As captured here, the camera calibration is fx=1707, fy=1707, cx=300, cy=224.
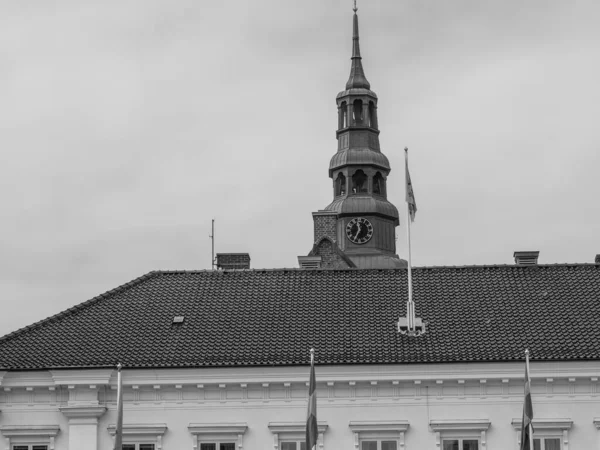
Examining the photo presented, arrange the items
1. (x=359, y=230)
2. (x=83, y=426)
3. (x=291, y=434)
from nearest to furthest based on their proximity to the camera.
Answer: (x=291, y=434) < (x=83, y=426) < (x=359, y=230)

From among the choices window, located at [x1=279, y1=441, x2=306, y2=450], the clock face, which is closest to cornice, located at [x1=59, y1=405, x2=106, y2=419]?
window, located at [x1=279, y1=441, x2=306, y2=450]

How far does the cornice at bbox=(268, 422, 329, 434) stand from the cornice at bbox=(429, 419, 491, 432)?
3.78 m

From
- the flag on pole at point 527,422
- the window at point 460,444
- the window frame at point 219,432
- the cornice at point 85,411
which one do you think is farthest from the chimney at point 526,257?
the cornice at point 85,411

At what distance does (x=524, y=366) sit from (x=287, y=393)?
27.3ft

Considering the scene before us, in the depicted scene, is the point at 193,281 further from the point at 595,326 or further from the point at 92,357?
the point at 595,326

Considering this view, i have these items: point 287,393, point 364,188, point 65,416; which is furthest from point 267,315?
point 364,188

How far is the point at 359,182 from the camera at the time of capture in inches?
5172

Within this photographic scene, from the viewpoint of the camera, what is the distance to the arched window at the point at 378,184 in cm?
13188

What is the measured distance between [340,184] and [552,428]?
240 ft

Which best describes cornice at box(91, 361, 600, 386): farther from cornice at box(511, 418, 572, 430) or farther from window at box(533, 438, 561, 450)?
window at box(533, 438, 561, 450)

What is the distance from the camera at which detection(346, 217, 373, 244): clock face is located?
129562mm

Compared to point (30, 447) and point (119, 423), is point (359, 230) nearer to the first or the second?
point (30, 447)

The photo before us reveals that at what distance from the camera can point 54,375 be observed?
60.0 metres

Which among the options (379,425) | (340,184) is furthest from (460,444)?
(340,184)
